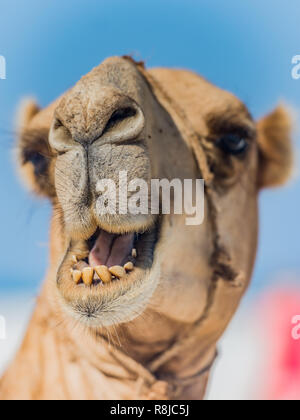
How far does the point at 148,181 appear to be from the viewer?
1951mm

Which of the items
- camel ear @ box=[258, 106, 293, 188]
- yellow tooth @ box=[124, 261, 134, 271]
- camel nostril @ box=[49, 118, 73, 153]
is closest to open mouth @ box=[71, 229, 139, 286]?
yellow tooth @ box=[124, 261, 134, 271]

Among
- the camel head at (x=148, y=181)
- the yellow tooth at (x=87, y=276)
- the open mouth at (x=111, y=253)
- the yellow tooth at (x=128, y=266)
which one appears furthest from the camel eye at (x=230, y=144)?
the yellow tooth at (x=87, y=276)

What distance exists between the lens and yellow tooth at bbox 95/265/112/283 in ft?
6.02

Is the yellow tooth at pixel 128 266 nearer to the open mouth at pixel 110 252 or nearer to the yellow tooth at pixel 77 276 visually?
the open mouth at pixel 110 252

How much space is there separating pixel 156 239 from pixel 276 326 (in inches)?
119

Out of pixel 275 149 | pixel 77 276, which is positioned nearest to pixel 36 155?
pixel 77 276

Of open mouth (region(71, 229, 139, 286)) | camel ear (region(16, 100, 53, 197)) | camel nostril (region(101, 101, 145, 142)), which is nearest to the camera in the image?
camel nostril (region(101, 101, 145, 142))

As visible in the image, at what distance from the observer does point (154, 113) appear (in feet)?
7.22

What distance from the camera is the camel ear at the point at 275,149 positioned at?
3.02 metres

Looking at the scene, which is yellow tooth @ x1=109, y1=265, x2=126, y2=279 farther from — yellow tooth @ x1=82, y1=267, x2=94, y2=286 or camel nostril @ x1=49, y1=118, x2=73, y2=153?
camel nostril @ x1=49, y1=118, x2=73, y2=153

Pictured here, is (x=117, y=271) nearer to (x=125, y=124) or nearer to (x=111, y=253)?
(x=111, y=253)

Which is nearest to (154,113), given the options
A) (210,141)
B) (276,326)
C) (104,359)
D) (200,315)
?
(210,141)

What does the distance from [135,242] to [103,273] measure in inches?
8.5

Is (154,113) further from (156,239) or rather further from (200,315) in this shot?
(200,315)
